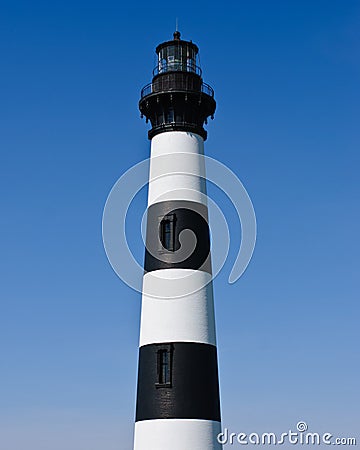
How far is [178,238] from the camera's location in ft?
87.6

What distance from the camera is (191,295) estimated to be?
26.0m

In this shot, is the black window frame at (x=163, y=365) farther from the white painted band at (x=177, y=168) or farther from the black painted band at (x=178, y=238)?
the white painted band at (x=177, y=168)

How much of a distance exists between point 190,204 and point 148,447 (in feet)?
27.2

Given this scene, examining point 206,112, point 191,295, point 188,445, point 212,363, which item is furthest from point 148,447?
point 206,112

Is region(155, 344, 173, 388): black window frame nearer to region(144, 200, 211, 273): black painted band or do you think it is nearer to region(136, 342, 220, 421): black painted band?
region(136, 342, 220, 421): black painted band

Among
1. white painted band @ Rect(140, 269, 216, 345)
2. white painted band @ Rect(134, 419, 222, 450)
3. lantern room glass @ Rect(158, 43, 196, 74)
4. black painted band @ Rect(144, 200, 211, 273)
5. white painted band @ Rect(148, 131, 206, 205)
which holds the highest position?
lantern room glass @ Rect(158, 43, 196, 74)

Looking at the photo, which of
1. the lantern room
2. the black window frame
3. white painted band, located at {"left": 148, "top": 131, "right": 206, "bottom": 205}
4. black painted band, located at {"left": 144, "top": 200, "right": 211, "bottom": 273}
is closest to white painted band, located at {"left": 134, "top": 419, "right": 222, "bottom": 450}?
the black window frame

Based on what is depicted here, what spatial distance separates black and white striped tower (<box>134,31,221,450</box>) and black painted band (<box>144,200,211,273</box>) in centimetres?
3

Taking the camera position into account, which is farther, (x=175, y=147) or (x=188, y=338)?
(x=175, y=147)

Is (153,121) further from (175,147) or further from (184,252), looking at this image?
(184,252)

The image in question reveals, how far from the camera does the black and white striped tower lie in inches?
984

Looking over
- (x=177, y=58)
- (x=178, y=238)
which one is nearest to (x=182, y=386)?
(x=178, y=238)

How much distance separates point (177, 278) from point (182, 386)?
11.8 ft

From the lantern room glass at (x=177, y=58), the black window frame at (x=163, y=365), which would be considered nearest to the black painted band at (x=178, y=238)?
the black window frame at (x=163, y=365)
